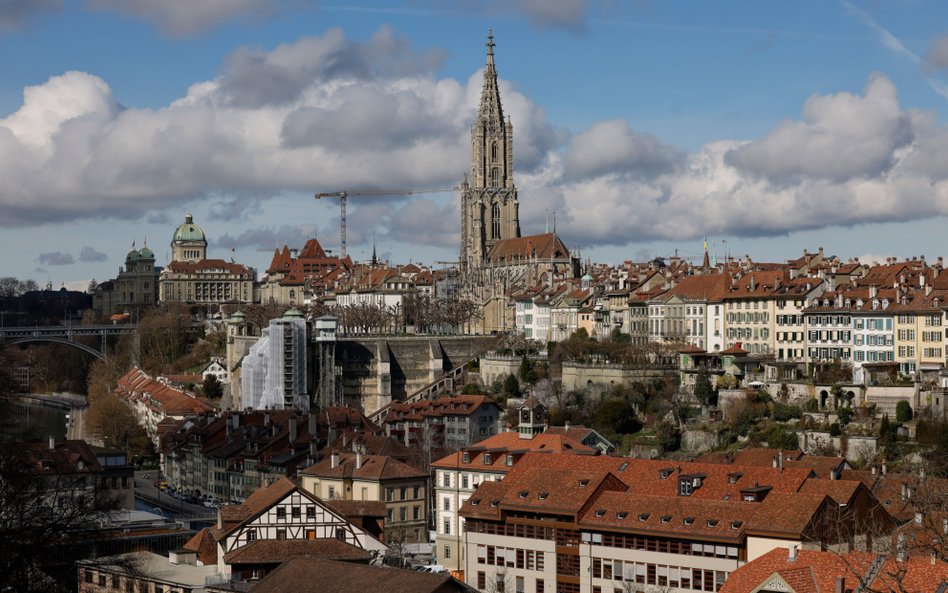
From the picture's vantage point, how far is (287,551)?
50.1m

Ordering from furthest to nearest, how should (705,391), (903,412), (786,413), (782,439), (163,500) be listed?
(705,391)
(163,500)
(786,413)
(782,439)
(903,412)

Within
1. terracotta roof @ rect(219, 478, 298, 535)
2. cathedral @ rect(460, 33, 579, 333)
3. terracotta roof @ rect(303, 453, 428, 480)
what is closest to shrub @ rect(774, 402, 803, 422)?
terracotta roof @ rect(303, 453, 428, 480)

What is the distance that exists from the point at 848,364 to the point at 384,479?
2837cm

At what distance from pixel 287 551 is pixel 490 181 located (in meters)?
114

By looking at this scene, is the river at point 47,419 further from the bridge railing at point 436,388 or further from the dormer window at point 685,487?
the dormer window at point 685,487

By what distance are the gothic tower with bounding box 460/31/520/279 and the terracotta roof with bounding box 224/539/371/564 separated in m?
110

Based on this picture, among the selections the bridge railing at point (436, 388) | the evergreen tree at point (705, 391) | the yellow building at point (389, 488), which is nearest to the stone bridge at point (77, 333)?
the bridge railing at point (436, 388)

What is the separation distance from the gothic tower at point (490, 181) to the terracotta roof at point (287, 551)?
110 metres

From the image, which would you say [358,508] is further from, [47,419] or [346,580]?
[47,419]

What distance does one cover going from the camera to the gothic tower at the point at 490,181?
161500 mm

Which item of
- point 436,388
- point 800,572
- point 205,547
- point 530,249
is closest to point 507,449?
point 205,547

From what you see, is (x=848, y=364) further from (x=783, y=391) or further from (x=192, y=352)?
(x=192, y=352)

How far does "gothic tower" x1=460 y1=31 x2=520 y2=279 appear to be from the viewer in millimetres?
161500

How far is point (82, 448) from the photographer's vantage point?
7262 centimetres
